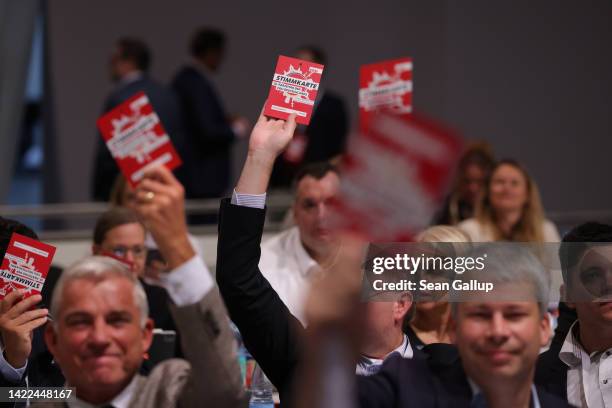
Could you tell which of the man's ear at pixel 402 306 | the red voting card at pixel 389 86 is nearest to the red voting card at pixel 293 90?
the man's ear at pixel 402 306

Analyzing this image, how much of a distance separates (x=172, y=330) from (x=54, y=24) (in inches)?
227

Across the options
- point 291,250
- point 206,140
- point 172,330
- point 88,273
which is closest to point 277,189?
point 206,140

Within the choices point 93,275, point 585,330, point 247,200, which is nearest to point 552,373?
point 585,330

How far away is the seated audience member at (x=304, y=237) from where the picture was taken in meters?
4.30

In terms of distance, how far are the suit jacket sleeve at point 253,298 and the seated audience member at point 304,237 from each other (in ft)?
5.49

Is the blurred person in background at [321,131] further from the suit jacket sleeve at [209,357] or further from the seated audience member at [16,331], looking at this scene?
the suit jacket sleeve at [209,357]

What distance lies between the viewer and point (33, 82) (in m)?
9.28

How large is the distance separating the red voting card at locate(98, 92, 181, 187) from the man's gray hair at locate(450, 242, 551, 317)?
1984 millimetres

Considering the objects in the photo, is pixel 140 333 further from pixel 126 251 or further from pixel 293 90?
pixel 126 251

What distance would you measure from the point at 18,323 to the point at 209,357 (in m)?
0.61

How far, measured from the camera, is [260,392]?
10.8 ft

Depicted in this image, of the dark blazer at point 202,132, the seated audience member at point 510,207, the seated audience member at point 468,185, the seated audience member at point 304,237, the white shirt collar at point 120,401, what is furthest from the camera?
the dark blazer at point 202,132

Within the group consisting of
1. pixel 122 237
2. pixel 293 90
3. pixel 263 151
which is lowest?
pixel 122 237

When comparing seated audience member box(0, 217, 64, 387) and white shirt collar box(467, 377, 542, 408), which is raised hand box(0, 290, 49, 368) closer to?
seated audience member box(0, 217, 64, 387)
